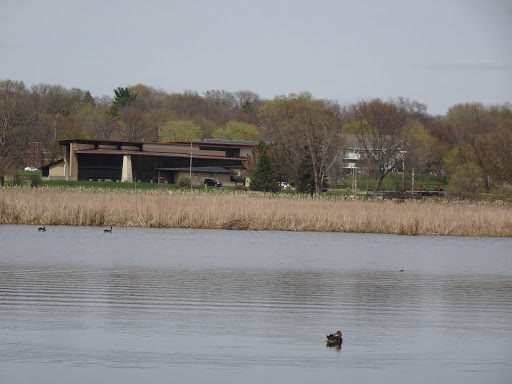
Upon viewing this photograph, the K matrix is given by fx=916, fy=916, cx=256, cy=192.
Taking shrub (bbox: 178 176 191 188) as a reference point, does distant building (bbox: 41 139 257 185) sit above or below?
above

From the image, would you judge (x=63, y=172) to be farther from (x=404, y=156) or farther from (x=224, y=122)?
(x=224, y=122)

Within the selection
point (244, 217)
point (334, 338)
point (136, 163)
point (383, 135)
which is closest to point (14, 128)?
point (136, 163)

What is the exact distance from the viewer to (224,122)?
161 metres

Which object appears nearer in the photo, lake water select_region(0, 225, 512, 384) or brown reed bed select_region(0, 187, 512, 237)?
lake water select_region(0, 225, 512, 384)

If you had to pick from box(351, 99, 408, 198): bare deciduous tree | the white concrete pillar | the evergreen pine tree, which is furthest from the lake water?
the white concrete pillar

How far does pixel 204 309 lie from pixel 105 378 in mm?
5835

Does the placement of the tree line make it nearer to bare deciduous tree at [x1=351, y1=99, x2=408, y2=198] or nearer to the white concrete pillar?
bare deciduous tree at [x1=351, y1=99, x2=408, y2=198]

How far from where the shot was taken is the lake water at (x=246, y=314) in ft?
43.4

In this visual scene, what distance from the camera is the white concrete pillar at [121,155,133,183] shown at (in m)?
94.9

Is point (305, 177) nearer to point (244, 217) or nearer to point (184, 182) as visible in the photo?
point (184, 182)

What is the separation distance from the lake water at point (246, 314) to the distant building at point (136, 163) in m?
63.9

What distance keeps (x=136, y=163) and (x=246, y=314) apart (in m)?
79.4

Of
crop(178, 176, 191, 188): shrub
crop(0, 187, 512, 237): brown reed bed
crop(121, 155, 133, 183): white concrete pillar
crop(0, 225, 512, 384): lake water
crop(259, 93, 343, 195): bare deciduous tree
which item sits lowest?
crop(0, 225, 512, 384): lake water

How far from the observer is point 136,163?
315ft
